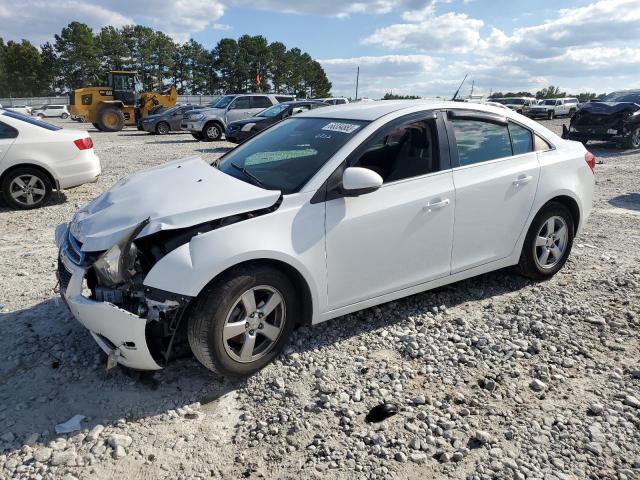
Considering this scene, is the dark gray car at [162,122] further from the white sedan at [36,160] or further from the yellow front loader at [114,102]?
the white sedan at [36,160]

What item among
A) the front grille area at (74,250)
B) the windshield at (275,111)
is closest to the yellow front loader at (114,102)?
the windshield at (275,111)

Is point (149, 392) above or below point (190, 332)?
below

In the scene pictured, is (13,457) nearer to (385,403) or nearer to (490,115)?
(385,403)

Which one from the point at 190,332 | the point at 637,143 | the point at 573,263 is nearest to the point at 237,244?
the point at 190,332

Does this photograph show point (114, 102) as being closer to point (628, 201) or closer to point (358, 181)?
point (628, 201)

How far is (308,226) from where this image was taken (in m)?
3.19

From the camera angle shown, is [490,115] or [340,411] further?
[490,115]

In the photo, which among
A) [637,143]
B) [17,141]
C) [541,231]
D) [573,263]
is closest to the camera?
[541,231]

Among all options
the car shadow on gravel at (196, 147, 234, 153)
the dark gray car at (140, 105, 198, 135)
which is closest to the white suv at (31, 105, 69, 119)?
the dark gray car at (140, 105, 198, 135)

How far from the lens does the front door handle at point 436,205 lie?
12.0 feet

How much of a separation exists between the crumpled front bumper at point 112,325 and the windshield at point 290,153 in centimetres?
124

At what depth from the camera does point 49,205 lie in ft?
26.2

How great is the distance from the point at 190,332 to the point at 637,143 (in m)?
15.9

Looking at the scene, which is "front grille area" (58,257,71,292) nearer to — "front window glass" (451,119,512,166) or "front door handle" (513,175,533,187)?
"front window glass" (451,119,512,166)
